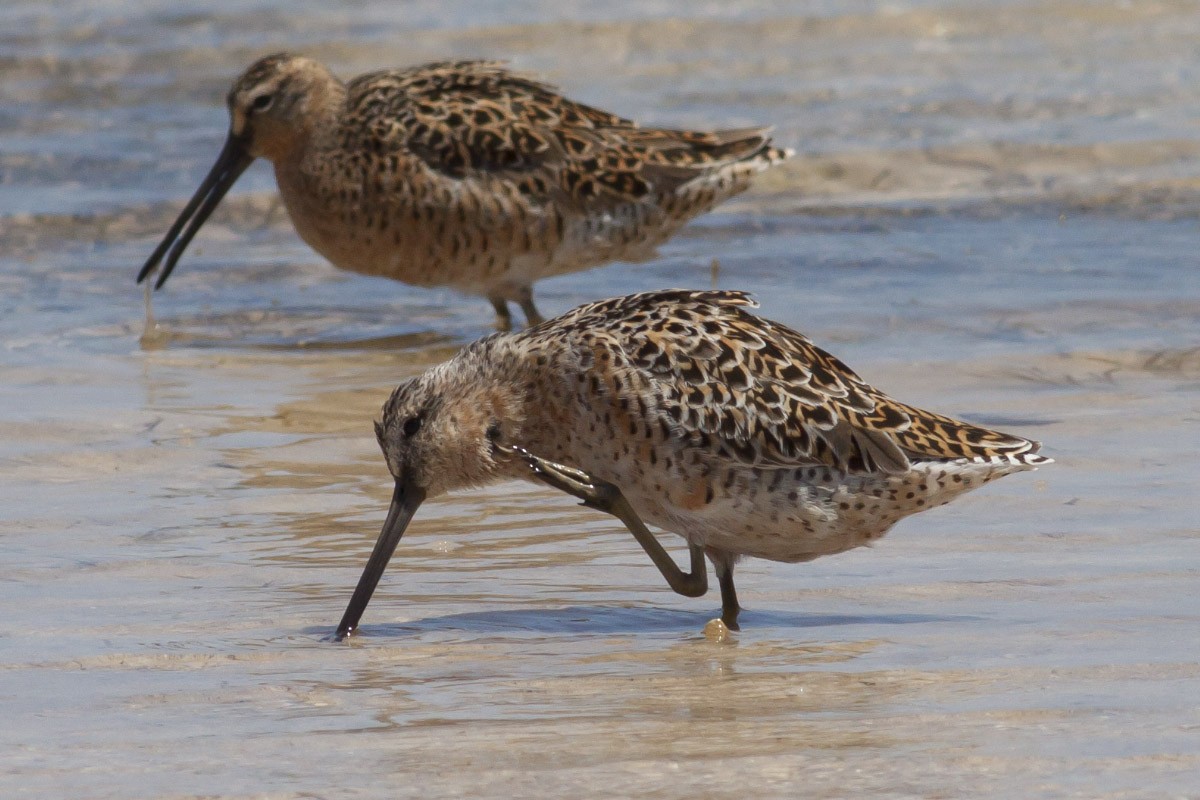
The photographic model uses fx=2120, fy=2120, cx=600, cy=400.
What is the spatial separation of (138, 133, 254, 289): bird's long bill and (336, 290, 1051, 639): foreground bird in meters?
4.16

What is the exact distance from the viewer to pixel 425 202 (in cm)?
836

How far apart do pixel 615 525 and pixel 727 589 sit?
0.96 m

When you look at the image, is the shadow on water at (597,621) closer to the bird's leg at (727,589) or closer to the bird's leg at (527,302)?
the bird's leg at (727,589)

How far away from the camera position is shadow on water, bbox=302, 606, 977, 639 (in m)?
4.89

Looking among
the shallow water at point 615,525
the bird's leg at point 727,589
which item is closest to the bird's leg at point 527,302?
the shallow water at point 615,525

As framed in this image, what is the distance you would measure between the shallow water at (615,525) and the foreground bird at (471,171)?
44 centimetres

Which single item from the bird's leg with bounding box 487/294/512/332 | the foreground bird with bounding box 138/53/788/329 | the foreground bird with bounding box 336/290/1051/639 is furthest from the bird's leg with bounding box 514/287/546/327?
the foreground bird with bounding box 336/290/1051/639

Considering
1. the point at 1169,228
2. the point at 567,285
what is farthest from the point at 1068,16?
the point at 567,285

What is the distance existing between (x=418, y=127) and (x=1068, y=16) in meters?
7.19

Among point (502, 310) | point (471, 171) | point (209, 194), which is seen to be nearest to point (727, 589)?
point (471, 171)

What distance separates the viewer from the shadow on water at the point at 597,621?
4.89 meters

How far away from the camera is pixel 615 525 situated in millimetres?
5824

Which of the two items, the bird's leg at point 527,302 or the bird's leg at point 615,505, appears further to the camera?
the bird's leg at point 527,302

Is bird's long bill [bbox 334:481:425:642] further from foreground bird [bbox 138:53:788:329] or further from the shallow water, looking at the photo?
foreground bird [bbox 138:53:788:329]
